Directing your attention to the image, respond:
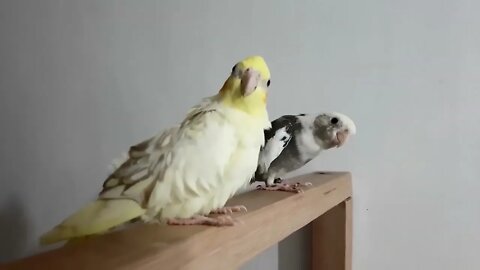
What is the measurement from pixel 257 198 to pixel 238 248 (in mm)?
191

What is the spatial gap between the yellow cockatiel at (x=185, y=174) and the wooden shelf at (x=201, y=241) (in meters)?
0.02

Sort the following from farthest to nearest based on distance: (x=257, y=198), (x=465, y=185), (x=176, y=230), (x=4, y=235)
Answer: (x=4, y=235)
(x=465, y=185)
(x=257, y=198)
(x=176, y=230)

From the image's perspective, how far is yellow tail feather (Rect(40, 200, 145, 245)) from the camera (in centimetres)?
49

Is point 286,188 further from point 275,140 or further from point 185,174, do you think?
point 185,174

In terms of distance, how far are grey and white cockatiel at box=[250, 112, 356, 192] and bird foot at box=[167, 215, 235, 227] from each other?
253 millimetres

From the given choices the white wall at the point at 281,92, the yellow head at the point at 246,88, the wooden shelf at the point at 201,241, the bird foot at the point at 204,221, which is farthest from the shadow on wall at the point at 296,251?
the bird foot at the point at 204,221

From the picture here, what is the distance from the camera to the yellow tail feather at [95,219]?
0.49m

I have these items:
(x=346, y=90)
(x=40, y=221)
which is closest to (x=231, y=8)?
(x=346, y=90)

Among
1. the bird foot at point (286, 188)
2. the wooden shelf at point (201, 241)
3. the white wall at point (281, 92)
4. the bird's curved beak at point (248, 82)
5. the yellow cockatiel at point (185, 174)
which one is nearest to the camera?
the wooden shelf at point (201, 241)

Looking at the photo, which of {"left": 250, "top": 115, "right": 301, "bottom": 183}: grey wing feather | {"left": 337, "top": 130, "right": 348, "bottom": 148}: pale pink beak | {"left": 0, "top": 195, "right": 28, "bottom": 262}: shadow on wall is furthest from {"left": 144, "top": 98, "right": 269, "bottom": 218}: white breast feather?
{"left": 0, "top": 195, "right": 28, "bottom": 262}: shadow on wall

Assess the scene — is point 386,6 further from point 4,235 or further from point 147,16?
point 4,235

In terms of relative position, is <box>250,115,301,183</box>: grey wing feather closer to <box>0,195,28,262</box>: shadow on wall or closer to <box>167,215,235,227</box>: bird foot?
<box>167,215,235,227</box>: bird foot

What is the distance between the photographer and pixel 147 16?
1.22m

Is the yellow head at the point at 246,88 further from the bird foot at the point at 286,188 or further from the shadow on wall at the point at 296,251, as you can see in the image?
the shadow on wall at the point at 296,251
